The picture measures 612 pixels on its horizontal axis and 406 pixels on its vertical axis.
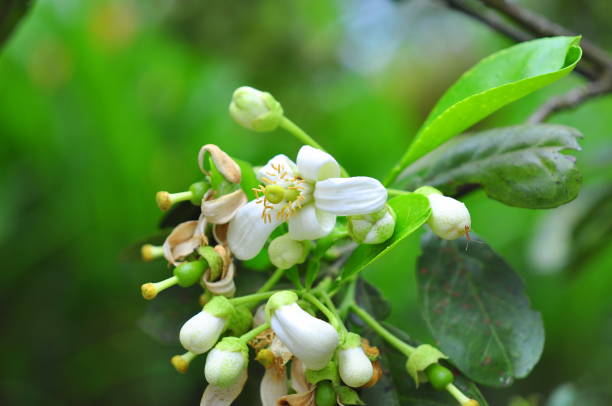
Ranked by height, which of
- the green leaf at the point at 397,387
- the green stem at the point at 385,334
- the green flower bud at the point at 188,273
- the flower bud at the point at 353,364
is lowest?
the green leaf at the point at 397,387

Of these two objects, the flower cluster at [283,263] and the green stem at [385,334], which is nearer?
the flower cluster at [283,263]

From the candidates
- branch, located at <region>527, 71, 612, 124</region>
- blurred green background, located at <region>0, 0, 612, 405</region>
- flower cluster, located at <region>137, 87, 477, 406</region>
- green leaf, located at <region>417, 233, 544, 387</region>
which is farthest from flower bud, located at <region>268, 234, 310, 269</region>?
blurred green background, located at <region>0, 0, 612, 405</region>

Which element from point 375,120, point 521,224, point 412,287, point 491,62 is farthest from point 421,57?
point 491,62

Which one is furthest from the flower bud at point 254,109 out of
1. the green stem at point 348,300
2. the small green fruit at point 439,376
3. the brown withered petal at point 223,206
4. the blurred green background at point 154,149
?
the blurred green background at point 154,149

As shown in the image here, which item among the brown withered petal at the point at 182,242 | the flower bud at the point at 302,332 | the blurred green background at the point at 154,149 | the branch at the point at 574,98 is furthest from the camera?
the blurred green background at the point at 154,149

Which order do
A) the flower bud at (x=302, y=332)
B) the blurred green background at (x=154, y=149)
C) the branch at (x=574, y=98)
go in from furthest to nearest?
1. the blurred green background at (x=154, y=149)
2. the branch at (x=574, y=98)
3. the flower bud at (x=302, y=332)

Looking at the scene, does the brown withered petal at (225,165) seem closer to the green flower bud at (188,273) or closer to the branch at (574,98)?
the green flower bud at (188,273)

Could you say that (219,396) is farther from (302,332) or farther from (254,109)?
(254,109)
